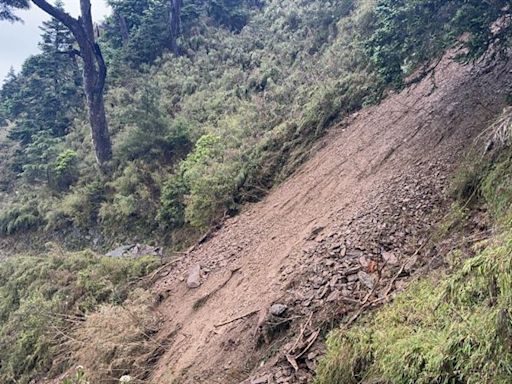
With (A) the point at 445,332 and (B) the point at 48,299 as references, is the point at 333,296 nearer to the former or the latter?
(A) the point at 445,332

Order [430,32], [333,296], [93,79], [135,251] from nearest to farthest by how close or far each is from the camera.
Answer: [333,296] → [430,32] → [135,251] → [93,79]

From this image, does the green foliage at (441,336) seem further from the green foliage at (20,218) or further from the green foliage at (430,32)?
the green foliage at (20,218)

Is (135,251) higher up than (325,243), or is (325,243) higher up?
(135,251)

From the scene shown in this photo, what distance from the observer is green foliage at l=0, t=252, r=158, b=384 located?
21.8ft

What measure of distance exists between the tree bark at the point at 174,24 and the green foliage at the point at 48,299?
426 inches

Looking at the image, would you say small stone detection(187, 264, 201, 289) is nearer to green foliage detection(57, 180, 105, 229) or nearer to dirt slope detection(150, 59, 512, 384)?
dirt slope detection(150, 59, 512, 384)

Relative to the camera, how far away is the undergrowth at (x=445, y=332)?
2.20 m

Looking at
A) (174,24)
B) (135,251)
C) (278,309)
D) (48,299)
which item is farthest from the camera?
(174,24)

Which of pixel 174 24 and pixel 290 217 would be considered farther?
pixel 174 24

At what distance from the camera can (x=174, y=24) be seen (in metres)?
17.1

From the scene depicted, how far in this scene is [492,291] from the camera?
2.47 m

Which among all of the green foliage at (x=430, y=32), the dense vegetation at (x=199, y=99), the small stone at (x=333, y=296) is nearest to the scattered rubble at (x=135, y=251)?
the dense vegetation at (x=199, y=99)

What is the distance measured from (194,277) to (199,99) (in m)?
7.55

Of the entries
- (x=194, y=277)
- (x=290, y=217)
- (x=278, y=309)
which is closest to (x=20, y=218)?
(x=194, y=277)
